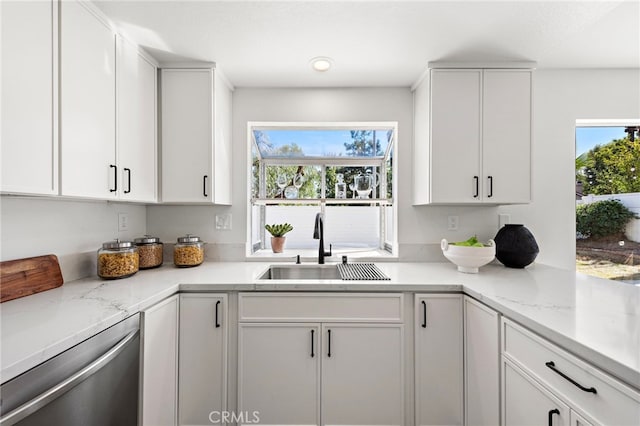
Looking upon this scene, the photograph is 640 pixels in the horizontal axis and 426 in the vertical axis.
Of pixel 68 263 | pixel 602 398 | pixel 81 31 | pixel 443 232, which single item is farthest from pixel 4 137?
pixel 443 232

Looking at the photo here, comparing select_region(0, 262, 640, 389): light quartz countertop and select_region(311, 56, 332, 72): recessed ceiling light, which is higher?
select_region(311, 56, 332, 72): recessed ceiling light

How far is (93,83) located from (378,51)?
5.07ft

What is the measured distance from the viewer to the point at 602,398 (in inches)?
30.5

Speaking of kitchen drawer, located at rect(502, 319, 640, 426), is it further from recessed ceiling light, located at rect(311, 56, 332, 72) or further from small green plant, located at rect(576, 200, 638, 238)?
recessed ceiling light, located at rect(311, 56, 332, 72)

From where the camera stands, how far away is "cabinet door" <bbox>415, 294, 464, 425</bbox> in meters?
1.51

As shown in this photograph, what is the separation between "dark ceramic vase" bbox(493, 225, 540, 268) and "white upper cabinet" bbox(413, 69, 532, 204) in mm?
241

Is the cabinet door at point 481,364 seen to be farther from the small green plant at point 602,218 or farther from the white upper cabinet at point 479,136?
the small green plant at point 602,218

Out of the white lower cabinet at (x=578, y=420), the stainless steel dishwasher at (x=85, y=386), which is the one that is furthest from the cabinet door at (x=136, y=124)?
the white lower cabinet at (x=578, y=420)

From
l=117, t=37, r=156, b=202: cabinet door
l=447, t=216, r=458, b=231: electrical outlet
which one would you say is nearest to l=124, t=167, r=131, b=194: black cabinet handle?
l=117, t=37, r=156, b=202: cabinet door

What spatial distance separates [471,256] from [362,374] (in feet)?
3.18

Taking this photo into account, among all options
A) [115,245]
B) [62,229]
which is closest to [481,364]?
[115,245]

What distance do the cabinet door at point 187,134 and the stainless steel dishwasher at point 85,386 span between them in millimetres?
948

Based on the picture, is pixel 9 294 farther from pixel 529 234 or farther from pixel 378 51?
pixel 529 234

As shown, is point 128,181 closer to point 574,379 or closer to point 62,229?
point 62,229
